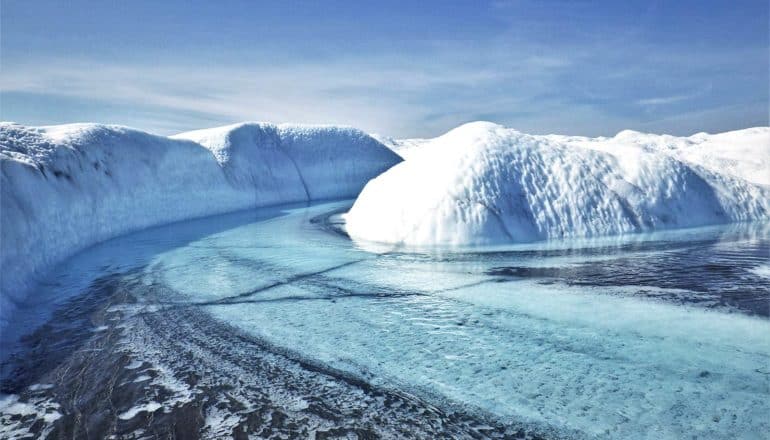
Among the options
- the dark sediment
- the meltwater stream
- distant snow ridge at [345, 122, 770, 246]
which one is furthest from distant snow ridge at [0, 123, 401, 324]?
distant snow ridge at [345, 122, 770, 246]

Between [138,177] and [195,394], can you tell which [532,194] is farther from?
[138,177]

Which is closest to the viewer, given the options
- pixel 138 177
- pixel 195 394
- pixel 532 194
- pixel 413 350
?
pixel 195 394

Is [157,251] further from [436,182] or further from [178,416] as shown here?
[178,416]

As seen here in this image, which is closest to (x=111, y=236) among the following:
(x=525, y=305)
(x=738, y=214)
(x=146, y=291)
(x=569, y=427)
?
(x=146, y=291)

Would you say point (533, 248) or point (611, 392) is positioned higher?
point (533, 248)

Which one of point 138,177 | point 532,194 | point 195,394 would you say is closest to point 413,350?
point 195,394

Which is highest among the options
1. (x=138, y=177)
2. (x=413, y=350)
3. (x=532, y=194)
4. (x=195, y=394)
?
(x=138, y=177)

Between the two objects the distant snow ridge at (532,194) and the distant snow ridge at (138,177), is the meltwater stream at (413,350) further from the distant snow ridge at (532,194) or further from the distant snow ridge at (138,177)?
the distant snow ridge at (532,194)
